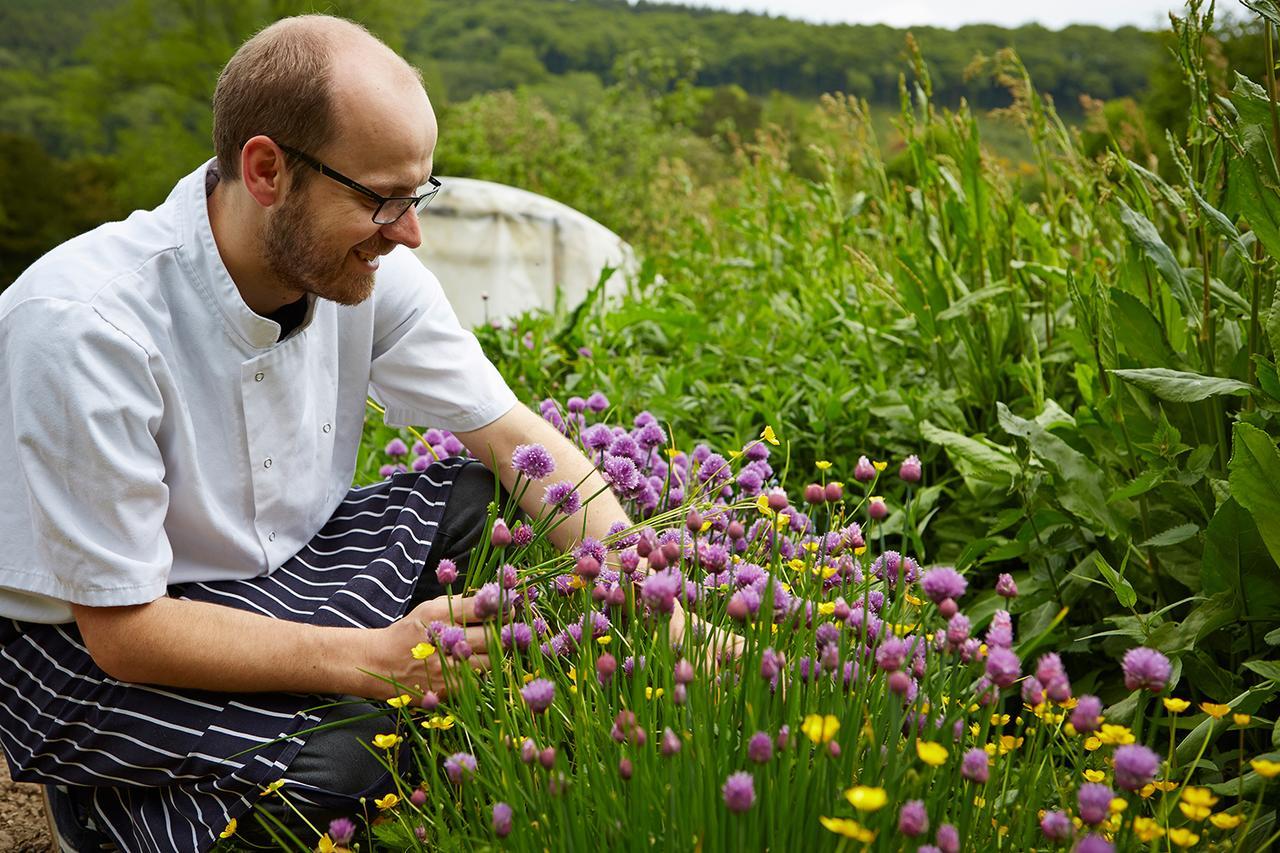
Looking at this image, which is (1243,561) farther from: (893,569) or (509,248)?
(509,248)

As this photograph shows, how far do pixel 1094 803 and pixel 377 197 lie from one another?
1477mm

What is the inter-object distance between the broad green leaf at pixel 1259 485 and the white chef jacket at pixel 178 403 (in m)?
1.38

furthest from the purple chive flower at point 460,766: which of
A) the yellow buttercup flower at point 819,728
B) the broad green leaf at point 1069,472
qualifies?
the broad green leaf at point 1069,472

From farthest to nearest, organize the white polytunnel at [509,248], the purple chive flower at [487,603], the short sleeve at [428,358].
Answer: the white polytunnel at [509,248]
the short sleeve at [428,358]
the purple chive flower at [487,603]

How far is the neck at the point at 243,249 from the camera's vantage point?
2023 mm

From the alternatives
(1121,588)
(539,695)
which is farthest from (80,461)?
(1121,588)

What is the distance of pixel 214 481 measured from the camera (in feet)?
6.76

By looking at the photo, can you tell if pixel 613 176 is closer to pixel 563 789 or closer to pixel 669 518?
pixel 669 518

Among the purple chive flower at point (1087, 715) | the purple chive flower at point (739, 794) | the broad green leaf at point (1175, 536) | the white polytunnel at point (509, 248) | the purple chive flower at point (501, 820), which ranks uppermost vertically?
the purple chive flower at point (1087, 715)

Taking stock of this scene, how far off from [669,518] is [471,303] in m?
4.51

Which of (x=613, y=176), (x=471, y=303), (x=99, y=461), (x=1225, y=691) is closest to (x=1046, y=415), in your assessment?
(x=1225, y=691)

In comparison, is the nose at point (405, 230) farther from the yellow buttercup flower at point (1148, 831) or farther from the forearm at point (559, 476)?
the yellow buttercup flower at point (1148, 831)

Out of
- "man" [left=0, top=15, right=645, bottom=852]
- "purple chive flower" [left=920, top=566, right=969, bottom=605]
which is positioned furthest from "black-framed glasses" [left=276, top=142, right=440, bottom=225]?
"purple chive flower" [left=920, top=566, right=969, bottom=605]

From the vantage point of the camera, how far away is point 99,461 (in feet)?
5.66
